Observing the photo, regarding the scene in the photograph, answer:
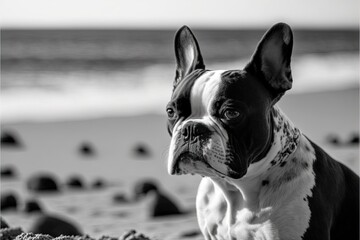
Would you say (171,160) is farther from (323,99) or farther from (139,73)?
(139,73)

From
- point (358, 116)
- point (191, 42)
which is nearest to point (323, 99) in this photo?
point (358, 116)

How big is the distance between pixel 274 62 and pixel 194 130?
1.69 ft

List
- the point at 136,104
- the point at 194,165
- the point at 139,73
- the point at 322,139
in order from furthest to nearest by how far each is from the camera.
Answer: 1. the point at 139,73
2. the point at 136,104
3. the point at 322,139
4. the point at 194,165

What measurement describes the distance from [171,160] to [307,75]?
48.5ft

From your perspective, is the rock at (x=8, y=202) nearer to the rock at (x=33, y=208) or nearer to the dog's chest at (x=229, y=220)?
the rock at (x=33, y=208)

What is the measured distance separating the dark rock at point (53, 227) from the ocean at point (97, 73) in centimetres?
556

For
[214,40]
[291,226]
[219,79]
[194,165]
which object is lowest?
[214,40]

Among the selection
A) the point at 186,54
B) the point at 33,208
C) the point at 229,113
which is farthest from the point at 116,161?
the point at 229,113

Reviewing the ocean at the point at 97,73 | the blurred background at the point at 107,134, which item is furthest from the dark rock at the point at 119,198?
the ocean at the point at 97,73

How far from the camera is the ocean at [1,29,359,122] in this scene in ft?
39.1

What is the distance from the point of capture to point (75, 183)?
724cm

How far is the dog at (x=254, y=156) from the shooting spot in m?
2.94

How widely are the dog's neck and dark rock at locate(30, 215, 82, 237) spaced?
2246 mm

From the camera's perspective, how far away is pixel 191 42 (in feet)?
11.1
